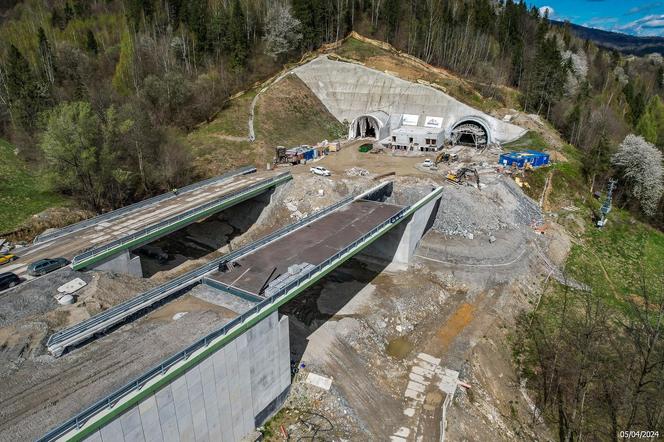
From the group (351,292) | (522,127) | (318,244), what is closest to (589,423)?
(351,292)

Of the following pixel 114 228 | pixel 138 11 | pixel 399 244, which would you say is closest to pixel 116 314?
pixel 114 228

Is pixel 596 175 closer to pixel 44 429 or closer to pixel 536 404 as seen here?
pixel 536 404

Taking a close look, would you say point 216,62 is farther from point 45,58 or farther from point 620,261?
point 620,261

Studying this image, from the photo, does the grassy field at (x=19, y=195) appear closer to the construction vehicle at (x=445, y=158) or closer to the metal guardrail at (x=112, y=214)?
the metal guardrail at (x=112, y=214)

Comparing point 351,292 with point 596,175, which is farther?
point 596,175

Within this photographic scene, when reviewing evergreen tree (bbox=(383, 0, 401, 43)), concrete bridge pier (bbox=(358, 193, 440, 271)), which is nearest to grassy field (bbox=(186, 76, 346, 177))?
concrete bridge pier (bbox=(358, 193, 440, 271))

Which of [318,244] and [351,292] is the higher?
[318,244]

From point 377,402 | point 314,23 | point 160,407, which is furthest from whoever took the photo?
point 314,23
